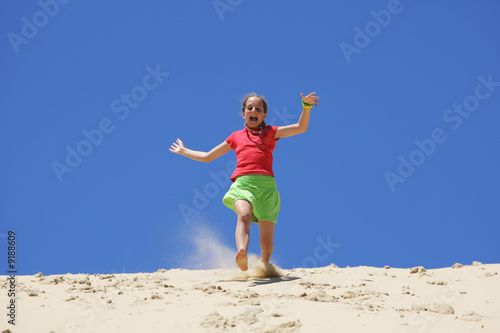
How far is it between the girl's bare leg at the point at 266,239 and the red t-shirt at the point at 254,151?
0.66 m

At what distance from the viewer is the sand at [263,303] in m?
3.99

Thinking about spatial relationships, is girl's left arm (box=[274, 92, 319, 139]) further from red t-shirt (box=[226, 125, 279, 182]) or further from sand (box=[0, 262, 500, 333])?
sand (box=[0, 262, 500, 333])

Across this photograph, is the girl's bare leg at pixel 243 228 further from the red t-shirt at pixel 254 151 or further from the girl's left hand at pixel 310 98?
the girl's left hand at pixel 310 98

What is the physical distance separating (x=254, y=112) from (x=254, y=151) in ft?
1.81

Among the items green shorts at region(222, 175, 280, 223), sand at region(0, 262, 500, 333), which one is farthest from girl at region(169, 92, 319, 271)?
sand at region(0, 262, 500, 333)

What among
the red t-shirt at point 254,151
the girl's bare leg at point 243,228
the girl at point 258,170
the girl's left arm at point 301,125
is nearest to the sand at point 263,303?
the girl's bare leg at point 243,228

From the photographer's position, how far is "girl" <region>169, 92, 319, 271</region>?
642cm

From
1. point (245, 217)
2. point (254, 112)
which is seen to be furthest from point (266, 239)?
point (254, 112)

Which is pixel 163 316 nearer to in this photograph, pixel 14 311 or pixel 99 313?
pixel 99 313

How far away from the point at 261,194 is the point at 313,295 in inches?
78.1

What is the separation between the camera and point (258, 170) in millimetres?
6535

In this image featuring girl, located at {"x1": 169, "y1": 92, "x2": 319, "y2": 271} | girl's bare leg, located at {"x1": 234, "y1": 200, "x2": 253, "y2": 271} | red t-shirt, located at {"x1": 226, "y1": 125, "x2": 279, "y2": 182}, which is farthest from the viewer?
red t-shirt, located at {"x1": 226, "y1": 125, "x2": 279, "y2": 182}

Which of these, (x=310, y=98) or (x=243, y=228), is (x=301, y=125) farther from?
(x=243, y=228)

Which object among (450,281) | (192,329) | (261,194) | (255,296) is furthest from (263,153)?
(192,329)
